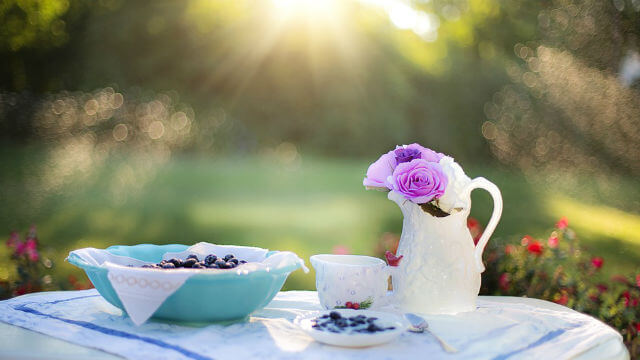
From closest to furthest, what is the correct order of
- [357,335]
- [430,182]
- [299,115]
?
[357,335], [430,182], [299,115]

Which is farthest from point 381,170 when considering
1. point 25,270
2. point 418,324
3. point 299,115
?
point 299,115

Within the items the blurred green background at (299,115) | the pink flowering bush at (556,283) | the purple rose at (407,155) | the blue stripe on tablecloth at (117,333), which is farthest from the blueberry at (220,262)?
the blurred green background at (299,115)

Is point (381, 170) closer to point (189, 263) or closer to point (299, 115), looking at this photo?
point (189, 263)

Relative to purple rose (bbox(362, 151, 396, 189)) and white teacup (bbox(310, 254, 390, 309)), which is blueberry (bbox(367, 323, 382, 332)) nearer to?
white teacup (bbox(310, 254, 390, 309))

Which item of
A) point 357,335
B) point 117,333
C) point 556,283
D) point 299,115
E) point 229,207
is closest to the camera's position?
point 357,335

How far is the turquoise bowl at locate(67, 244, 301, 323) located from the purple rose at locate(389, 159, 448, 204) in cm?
23

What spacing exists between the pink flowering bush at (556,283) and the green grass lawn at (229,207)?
82.0 inches

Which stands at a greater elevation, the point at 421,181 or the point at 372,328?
the point at 421,181

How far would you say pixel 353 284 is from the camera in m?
1.01

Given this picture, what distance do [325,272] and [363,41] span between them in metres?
7.23

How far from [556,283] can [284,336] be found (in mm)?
1524

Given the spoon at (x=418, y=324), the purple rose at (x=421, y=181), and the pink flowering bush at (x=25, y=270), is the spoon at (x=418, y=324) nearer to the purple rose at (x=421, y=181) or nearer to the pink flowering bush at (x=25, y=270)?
the purple rose at (x=421, y=181)

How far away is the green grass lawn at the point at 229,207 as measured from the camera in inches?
197

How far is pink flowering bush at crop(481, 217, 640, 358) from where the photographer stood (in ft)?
6.66
